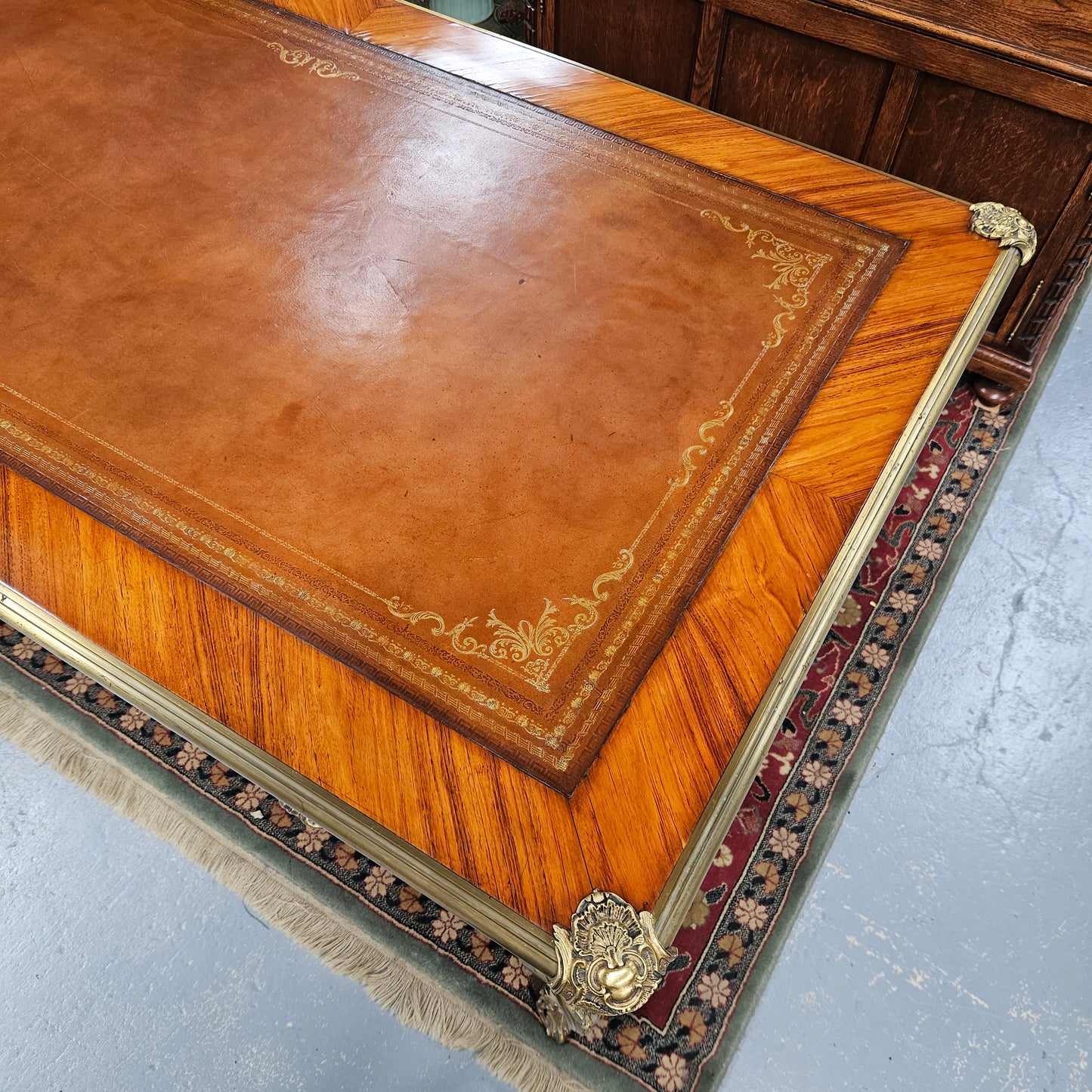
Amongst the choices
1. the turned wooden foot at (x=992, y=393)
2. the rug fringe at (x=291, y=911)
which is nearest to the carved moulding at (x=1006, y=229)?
the turned wooden foot at (x=992, y=393)

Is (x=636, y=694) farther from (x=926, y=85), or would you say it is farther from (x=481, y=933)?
(x=926, y=85)

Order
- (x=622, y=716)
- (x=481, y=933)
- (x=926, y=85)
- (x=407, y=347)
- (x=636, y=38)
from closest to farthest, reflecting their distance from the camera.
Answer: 1. (x=622, y=716)
2. (x=481, y=933)
3. (x=407, y=347)
4. (x=926, y=85)
5. (x=636, y=38)

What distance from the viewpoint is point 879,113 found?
4.46 ft

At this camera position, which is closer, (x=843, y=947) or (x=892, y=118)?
(x=843, y=947)

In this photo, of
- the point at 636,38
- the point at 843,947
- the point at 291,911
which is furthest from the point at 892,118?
the point at 291,911

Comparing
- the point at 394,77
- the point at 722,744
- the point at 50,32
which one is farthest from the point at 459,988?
the point at 50,32

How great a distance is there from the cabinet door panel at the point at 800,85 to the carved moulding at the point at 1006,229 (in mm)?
299

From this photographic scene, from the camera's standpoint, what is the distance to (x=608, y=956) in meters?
0.74

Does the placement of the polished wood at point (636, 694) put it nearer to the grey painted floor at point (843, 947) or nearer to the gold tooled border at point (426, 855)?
the gold tooled border at point (426, 855)

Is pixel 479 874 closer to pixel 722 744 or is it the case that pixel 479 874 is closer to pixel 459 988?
pixel 722 744

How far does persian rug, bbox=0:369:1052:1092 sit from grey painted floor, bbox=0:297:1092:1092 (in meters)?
0.03

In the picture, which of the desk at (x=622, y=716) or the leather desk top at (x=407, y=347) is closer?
the desk at (x=622, y=716)

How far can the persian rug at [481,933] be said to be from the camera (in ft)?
3.48

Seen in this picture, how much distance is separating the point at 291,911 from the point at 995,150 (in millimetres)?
1358
